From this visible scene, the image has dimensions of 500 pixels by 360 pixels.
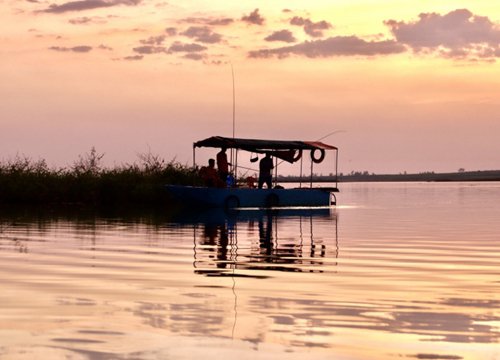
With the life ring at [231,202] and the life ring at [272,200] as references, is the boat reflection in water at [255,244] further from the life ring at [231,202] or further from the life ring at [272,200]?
the life ring at [272,200]

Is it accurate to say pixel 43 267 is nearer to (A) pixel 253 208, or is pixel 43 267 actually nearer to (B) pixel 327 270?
(B) pixel 327 270

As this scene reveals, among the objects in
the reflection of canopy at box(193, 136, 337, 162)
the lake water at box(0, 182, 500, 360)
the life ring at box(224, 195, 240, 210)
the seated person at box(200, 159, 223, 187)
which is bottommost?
the lake water at box(0, 182, 500, 360)

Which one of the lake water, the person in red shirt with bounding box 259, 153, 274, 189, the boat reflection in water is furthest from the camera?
the person in red shirt with bounding box 259, 153, 274, 189

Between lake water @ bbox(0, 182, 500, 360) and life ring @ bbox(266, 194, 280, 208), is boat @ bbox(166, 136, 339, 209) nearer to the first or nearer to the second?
life ring @ bbox(266, 194, 280, 208)

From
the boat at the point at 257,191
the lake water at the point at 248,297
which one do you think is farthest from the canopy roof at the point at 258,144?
the lake water at the point at 248,297

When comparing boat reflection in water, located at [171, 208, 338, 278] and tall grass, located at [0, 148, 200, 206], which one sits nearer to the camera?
boat reflection in water, located at [171, 208, 338, 278]

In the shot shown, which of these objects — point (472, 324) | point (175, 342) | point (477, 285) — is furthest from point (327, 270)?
point (175, 342)

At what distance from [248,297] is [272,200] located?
1210 inches

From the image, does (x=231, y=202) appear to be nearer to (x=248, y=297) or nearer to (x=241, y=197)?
(x=241, y=197)

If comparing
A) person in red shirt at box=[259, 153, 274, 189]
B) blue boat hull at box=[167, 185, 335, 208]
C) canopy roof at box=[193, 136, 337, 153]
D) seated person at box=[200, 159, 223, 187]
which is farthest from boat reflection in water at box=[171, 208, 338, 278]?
person in red shirt at box=[259, 153, 274, 189]

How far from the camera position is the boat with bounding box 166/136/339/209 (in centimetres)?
4062

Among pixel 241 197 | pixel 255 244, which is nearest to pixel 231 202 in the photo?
pixel 241 197

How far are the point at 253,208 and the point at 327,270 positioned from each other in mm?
27328

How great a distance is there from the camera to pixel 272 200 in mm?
42688
